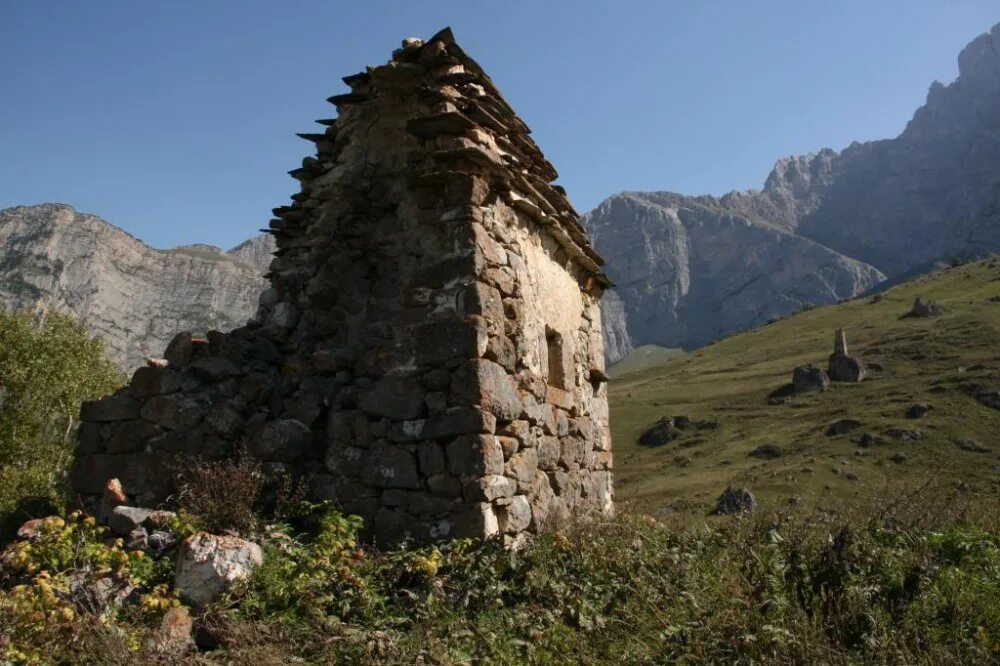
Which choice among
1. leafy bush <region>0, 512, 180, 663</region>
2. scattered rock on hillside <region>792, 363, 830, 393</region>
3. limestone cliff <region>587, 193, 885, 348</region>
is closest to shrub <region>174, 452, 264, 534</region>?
leafy bush <region>0, 512, 180, 663</region>

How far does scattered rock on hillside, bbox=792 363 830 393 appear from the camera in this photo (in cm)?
5291

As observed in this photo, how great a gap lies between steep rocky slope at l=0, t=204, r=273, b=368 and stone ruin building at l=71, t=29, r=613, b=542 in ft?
297

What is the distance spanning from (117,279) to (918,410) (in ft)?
352

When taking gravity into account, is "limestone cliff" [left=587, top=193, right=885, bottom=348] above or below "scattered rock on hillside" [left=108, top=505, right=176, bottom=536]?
above

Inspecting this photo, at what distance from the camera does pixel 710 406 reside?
188 ft

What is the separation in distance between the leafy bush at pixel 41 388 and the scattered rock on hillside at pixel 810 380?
155ft

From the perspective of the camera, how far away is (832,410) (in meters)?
45.8

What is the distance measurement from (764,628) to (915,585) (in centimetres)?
128

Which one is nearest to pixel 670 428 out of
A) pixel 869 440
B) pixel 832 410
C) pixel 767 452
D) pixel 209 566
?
pixel 832 410

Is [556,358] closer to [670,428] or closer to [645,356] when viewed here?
[670,428]

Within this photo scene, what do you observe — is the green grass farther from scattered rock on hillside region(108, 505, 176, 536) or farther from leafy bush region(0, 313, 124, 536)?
scattered rock on hillside region(108, 505, 176, 536)

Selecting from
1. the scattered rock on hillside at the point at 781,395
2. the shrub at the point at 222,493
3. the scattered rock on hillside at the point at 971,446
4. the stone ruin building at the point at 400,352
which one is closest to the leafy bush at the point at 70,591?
the shrub at the point at 222,493

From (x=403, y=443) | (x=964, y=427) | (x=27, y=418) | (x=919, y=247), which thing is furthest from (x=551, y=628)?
(x=919, y=247)

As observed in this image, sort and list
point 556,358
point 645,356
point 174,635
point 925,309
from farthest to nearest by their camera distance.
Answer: point 645,356 < point 925,309 < point 556,358 < point 174,635
